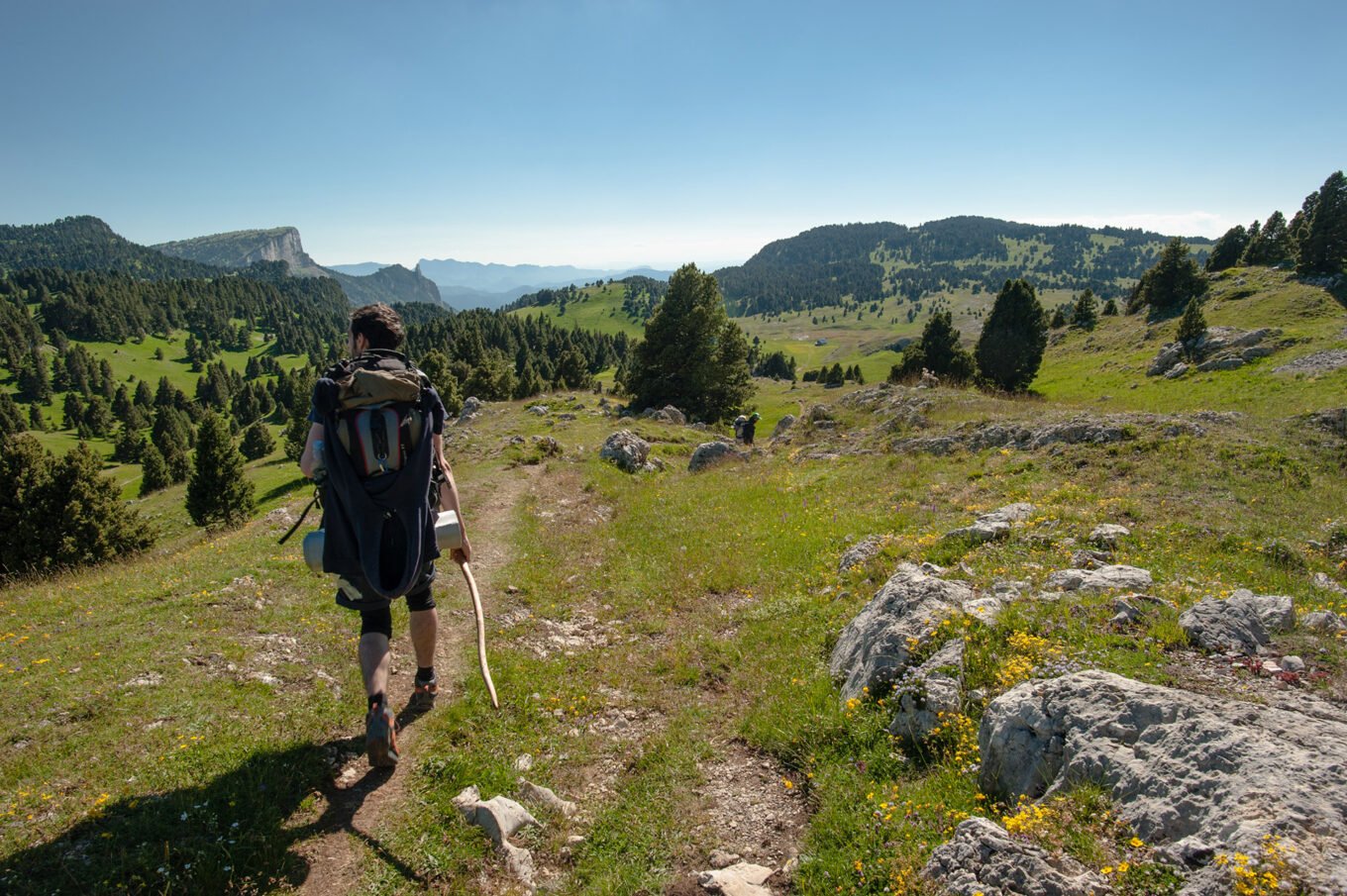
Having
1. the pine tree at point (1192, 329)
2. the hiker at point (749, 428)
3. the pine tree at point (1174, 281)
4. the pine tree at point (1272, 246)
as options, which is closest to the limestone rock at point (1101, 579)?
the hiker at point (749, 428)

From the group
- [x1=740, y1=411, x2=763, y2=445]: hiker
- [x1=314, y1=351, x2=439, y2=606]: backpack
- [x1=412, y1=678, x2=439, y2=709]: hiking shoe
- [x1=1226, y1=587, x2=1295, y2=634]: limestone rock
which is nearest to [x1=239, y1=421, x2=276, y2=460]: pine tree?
[x1=740, y1=411, x2=763, y2=445]: hiker

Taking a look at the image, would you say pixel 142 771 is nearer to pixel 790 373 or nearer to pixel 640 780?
pixel 640 780

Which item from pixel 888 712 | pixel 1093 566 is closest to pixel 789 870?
pixel 888 712

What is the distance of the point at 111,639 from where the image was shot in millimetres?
8250

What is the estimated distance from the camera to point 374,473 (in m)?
5.66

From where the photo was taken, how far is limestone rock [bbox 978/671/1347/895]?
144 inches

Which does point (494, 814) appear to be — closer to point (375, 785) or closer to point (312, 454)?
point (375, 785)

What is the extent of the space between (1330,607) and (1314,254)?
278 ft

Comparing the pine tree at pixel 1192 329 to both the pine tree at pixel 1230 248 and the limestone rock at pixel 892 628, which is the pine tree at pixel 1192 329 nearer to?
the pine tree at pixel 1230 248

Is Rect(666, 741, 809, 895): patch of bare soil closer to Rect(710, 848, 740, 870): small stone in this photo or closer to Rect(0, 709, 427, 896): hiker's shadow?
Rect(710, 848, 740, 870): small stone

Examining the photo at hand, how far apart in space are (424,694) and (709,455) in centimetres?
2060

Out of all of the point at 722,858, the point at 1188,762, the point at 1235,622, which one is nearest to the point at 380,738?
the point at 722,858

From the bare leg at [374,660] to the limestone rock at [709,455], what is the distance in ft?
68.7

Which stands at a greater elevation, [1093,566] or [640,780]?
[1093,566]
